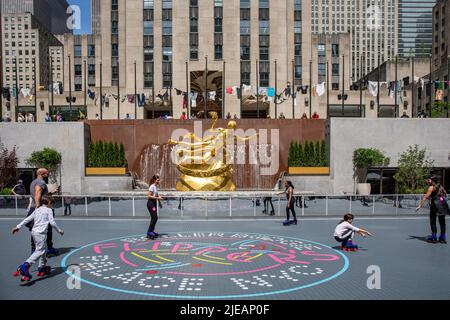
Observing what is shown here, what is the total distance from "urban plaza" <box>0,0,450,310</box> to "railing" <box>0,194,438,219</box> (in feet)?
0.20

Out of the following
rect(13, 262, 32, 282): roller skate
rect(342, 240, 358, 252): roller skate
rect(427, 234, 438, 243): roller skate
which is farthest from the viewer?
rect(427, 234, 438, 243): roller skate

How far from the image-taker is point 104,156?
1121 inches

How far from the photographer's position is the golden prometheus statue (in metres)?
24.5

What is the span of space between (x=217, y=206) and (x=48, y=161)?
46.7ft

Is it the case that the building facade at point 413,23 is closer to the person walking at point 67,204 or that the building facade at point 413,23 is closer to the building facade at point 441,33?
the building facade at point 441,33

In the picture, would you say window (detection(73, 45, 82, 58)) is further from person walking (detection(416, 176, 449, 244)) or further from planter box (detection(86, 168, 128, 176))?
person walking (detection(416, 176, 449, 244))

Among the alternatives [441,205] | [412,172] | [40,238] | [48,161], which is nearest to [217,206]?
[441,205]

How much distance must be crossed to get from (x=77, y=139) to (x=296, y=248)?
803 inches

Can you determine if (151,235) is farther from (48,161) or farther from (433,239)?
(48,161)

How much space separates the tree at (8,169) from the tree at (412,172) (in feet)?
75.5

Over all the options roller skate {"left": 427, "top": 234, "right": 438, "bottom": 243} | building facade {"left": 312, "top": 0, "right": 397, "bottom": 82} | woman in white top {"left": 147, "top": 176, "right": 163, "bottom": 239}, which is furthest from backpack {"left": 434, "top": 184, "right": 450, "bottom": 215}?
building facade {"left": 312, "top": 0, "right": 397, "bottom": 82}

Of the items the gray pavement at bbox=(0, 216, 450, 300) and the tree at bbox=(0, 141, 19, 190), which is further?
the tree at bbox=(0, 141, 19, 190)

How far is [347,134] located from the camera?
27.8 m
